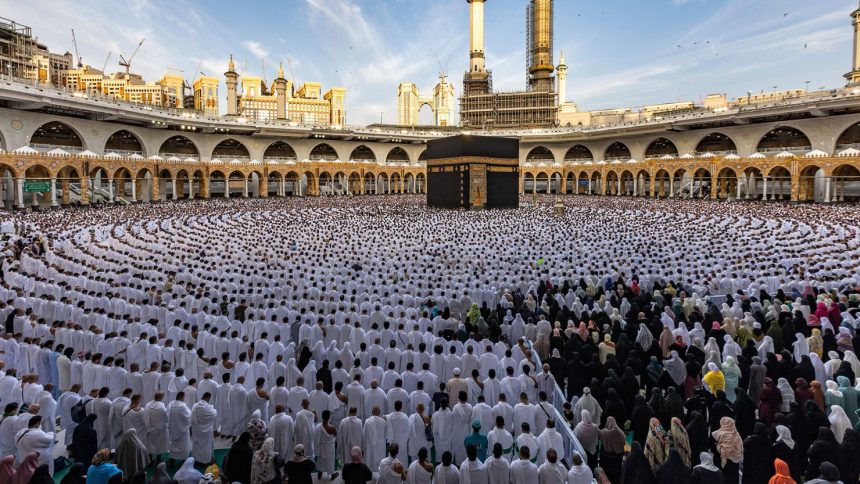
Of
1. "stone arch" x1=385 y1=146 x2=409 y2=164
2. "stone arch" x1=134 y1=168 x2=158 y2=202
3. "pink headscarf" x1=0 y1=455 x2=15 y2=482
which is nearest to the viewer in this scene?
"pink headscarf" x1=0 y1=455 x2=15 y2=482

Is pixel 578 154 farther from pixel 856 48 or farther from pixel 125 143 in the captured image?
pixel 125 143

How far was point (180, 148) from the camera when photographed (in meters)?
44.6

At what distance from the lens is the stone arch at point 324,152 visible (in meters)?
51.1

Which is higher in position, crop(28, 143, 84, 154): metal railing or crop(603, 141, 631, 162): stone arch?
crop(603, 141, 631, 162): stone arch

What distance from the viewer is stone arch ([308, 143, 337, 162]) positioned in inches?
2012

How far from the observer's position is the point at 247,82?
9781 centimetres

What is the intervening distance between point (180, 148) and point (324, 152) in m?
14.1

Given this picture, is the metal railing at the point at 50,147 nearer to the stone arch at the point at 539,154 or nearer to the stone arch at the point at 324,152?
the stone arch at the point at 324,152

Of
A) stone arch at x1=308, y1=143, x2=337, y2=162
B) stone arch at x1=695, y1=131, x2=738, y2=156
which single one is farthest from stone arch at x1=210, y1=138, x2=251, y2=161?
stone arch at x1=695, y1=131, x2=738, y2=156

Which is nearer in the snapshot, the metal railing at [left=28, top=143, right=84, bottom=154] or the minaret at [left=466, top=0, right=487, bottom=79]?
the metal railing at [left=28, top=143, right=84, bottom=154]

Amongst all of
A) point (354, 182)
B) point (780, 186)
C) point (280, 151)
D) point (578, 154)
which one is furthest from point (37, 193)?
point (780, 186)

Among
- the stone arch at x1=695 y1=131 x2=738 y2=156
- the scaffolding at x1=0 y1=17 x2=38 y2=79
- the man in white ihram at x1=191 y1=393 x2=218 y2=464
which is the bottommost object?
the man in white ihram at x1=191 y1=393 x2=218 y2=464

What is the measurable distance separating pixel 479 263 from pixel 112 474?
8885mm

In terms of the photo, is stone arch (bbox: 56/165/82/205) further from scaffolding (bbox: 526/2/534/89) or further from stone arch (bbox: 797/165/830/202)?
scaffolding (bbox: 526/2/534/89)
